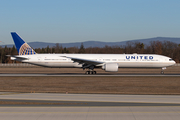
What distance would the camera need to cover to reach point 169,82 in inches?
1196

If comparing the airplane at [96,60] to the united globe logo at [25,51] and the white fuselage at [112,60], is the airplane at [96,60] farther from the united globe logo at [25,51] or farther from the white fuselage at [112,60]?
the united globe logo at [25,51]

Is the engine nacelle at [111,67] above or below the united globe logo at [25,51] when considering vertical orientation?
below

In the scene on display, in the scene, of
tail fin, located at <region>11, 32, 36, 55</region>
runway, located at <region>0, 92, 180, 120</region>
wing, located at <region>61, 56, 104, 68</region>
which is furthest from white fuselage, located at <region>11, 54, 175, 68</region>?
runway, located at <region>0, 92, 180, 120</region>

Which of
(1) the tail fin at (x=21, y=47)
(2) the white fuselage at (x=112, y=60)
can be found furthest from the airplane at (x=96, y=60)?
(1) the tail fin at (x=21, y=47)

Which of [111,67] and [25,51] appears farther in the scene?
[25,51]
